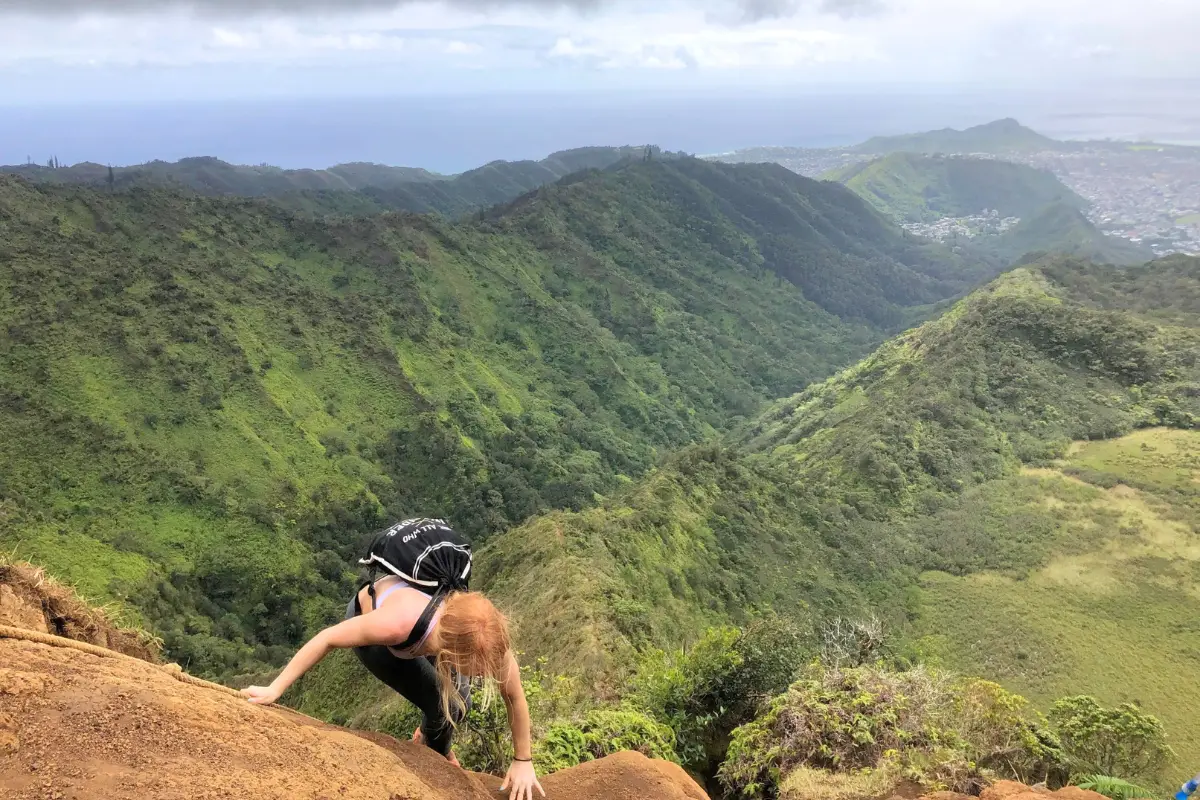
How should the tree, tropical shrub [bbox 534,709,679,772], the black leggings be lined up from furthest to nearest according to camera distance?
the tree, tropical shrub [bbox 534,709,679,772], the black leggings

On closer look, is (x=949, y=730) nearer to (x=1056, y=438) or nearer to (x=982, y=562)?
(x=982, y=562)

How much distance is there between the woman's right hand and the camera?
5.02m

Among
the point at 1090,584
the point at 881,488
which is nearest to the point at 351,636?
the point at 1090,584

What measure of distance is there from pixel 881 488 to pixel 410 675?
A: 53.9 metres

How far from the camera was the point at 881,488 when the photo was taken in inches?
2100

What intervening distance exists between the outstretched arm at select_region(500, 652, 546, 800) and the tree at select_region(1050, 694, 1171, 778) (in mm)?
13432

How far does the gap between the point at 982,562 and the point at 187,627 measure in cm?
4924

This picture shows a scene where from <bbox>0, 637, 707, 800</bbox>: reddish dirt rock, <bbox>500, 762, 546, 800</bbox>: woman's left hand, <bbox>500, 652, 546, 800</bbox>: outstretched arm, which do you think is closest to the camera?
<bbox>0, 637, 707, 800</bbox>: reddish dirt rock

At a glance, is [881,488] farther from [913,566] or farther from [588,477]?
[588,477]

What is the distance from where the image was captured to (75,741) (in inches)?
153

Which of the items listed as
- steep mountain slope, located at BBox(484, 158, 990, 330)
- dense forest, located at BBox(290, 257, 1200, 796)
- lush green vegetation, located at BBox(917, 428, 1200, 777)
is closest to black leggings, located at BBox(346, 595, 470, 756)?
dense forest, located at BBox(290, 257, 1200, 796)

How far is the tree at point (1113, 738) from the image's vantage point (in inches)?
555

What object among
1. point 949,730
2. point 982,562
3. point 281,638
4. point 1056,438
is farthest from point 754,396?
point 949,730

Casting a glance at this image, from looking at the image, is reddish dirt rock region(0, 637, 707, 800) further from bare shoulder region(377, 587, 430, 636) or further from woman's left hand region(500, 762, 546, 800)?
bare shoulder region(377, 587, 430, 636)
